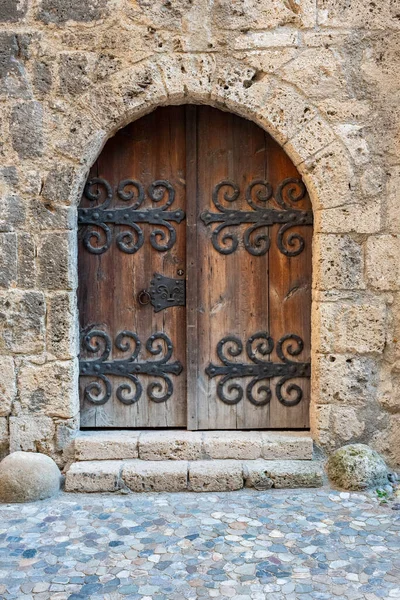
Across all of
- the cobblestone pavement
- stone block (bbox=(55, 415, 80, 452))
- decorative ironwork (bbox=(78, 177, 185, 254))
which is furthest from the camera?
decorative ironwork (bbox=(78, 177, 185, 254))

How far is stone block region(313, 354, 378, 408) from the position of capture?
3730mm

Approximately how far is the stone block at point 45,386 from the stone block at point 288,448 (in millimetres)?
1208

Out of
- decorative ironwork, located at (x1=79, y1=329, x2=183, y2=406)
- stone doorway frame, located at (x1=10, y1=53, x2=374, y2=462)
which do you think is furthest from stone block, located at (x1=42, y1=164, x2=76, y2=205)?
decorative ironwork, located at (x1=79, y1=329, x2=183, y2=406)

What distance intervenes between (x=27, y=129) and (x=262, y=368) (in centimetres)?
201

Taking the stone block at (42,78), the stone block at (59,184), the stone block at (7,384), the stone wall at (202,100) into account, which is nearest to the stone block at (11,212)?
the stone wall at (202,100)

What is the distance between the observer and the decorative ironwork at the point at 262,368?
399cm

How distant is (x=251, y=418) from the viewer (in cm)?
401

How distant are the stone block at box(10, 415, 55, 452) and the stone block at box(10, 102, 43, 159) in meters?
1.54

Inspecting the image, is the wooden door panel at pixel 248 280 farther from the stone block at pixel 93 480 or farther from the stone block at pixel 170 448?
the stone block at pixel 93 480

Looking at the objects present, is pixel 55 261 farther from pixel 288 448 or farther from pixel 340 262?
pixel 288 448

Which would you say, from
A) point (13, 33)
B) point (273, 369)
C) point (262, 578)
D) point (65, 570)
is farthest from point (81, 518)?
point (13, 33)

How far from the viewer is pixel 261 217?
3955 mm

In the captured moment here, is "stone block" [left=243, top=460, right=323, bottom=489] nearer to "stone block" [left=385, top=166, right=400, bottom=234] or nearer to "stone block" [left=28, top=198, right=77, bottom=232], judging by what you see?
"stone block" [left=385, top=166, right=400, bottom=234]

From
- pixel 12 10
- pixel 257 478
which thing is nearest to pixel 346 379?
pixel 257 478
